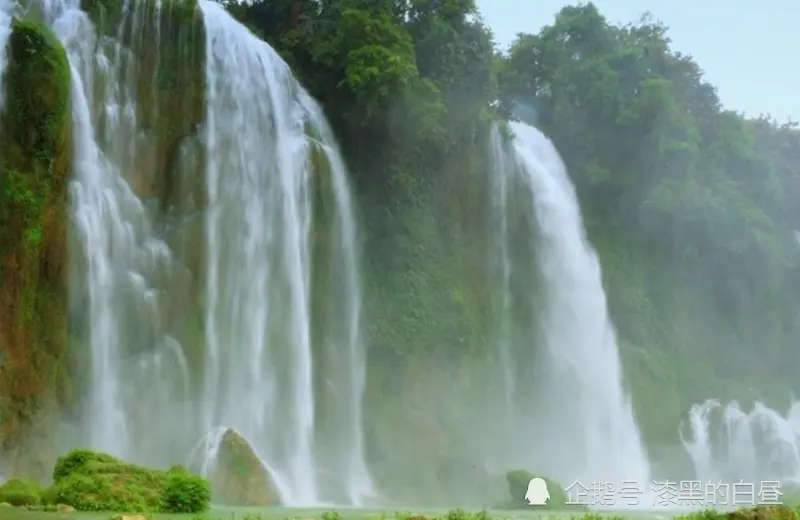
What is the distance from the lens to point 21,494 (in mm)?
13195

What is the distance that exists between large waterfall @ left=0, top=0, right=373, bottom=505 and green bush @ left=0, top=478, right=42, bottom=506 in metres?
5.17

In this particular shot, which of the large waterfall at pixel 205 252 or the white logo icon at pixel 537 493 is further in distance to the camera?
the large waterfall at pixel 205 252

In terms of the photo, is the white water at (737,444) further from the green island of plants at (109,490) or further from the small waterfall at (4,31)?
the green island of plants at (109,490)

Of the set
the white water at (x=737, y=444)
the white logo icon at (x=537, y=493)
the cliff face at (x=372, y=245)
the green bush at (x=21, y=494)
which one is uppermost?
the cliff face at (x=372, y=245)

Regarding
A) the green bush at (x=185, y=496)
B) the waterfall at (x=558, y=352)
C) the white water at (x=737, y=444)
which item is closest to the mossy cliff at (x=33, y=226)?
the green bush at (x=185, y=496)

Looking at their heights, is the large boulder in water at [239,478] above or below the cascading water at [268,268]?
below

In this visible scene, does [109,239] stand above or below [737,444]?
above

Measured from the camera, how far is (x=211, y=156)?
73.3ft

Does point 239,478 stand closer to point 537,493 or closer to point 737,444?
point 537,493

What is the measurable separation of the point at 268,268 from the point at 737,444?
56.9ft

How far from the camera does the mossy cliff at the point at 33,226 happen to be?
59.9 ft

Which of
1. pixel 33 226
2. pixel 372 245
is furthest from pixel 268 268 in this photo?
pixel 33 226

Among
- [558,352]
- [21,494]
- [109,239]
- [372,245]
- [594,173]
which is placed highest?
[594,173]

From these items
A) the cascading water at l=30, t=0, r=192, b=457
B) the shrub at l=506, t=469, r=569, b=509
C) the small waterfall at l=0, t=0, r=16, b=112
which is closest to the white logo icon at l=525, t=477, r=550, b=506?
the shrub at l=506, t=469, r=569, b=509
